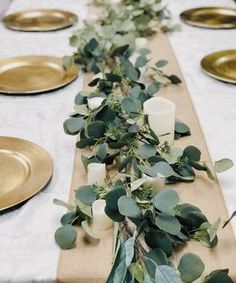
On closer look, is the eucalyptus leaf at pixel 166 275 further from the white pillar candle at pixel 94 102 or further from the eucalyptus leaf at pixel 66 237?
the white pillar candle at pixel 94 102

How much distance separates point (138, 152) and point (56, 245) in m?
0.21

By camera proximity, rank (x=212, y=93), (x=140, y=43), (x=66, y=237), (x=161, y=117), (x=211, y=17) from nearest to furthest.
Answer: (x=66, y=237) < (x=161, y=117) < (x=212, y=93) < (x=140, y=43) < (x=211, y=17)

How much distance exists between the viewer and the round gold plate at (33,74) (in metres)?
1.19

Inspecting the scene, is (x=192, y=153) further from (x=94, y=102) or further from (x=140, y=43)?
(x=140, y=43)

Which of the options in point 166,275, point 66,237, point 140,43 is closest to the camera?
point 166,275

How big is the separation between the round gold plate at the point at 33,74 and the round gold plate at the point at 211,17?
1.94 ft

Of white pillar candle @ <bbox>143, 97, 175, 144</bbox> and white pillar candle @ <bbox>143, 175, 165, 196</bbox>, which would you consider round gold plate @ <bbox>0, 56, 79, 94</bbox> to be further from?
white pillar candle @ <bbox>143, 175, 165, 196</bbox>

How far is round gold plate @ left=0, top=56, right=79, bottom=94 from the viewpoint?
3.91 feet

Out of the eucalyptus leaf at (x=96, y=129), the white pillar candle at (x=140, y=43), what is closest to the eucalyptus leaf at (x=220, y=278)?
the eucalyptus leaf at (x=96, y=129)

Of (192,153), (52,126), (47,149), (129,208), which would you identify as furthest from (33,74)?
(129,208)

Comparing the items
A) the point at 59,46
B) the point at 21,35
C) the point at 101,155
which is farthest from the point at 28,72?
the point at 101,155

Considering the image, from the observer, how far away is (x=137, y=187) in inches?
27.3

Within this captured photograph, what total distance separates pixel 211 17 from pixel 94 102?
99cm

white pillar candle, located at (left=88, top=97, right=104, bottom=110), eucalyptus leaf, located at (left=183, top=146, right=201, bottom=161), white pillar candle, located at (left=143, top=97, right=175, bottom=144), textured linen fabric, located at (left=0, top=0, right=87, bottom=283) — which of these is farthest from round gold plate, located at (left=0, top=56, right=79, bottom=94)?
eucalyptus leaf, located at (left=183, top=146, right=201, bottom=161)
